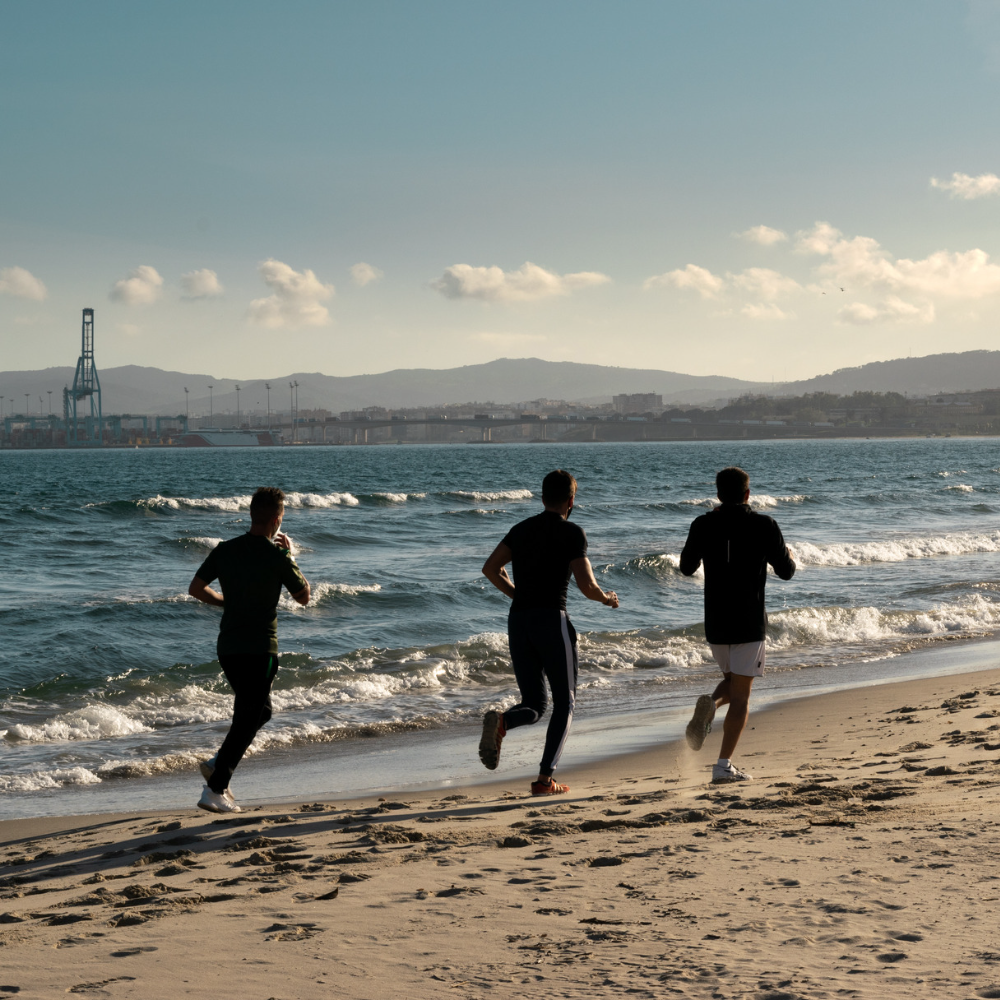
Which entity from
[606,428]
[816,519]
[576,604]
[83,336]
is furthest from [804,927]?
[606,428]

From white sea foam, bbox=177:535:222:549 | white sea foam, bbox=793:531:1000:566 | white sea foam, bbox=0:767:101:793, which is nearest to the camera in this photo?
white sea foam, bbox=0:767:101:793

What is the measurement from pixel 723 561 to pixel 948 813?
172 centimetres

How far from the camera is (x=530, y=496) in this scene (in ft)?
148

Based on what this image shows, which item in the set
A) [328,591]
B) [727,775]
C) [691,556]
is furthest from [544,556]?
[328,591]

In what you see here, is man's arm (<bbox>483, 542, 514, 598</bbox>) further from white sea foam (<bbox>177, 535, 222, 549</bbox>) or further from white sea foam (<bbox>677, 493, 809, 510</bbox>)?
white sea foam (<bbox>677, 493, 809, 510</bbox>)

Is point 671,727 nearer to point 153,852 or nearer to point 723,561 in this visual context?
point 723,561

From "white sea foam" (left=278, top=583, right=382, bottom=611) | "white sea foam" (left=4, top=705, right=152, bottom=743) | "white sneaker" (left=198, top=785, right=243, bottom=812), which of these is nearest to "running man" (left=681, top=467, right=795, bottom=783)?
"white sneaker" (left=198, top=785, right=243, bottom=812)

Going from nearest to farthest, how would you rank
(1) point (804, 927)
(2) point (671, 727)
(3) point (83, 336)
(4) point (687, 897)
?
(1) point (804, 927) < (4) point (687, 897) < (2) point (671, 727) < (3) point (83, 336)

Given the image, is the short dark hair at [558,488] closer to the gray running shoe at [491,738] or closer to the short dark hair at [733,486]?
the short dark hair at [733,486]

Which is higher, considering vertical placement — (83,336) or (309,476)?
(83,336)

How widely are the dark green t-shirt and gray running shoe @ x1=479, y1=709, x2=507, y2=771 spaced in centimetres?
127

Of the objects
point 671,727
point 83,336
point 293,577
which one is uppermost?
point 83,336

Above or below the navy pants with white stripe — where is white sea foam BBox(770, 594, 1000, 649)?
below

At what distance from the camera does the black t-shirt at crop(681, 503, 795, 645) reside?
5.59 metres
